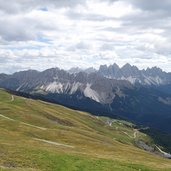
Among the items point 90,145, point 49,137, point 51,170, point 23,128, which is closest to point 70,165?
point 51,170

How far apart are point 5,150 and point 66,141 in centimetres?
4970

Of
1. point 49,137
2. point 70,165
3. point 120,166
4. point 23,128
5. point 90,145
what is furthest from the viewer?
point 23,128

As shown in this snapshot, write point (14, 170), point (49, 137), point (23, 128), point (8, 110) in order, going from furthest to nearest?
point (8, 110) → point (23, 128) → point (49, 137) → point (14, 170)

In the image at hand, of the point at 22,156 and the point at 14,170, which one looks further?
the point at 22,156

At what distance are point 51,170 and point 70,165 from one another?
4.45m

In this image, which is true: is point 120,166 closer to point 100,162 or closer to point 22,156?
point 100,162

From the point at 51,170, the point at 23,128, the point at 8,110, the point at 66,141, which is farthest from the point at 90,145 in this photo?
the point at 8,110

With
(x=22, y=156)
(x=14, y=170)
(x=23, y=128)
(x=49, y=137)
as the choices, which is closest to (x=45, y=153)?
(x=22, y=156)

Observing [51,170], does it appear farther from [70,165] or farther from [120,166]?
[120,166]

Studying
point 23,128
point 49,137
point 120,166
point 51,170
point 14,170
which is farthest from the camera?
point 23,128

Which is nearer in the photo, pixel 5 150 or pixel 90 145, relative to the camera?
pixel 5 150

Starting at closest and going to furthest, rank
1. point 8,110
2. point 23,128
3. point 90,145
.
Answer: point 90,145, point 23,128, point 8,110

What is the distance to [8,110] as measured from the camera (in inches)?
7298

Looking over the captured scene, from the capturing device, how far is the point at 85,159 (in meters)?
61.4
